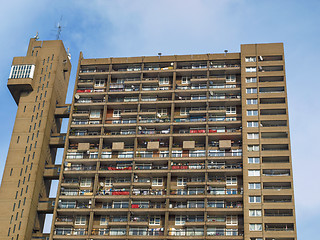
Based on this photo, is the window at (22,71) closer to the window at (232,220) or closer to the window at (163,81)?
the window at (163,81)

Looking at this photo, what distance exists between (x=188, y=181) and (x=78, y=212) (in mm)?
21196

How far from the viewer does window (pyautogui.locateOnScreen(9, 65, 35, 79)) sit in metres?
119

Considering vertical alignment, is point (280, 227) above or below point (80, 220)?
below

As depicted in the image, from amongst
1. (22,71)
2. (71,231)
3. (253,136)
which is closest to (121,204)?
(71,231)

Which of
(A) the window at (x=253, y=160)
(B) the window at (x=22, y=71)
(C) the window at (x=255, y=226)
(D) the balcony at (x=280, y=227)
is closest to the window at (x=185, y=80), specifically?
(A) the window at (x=253, y=160)

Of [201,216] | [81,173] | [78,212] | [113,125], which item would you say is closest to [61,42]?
[113,125]

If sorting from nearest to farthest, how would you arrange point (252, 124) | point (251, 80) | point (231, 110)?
point (252, 124) < point (231, 110) < point (251, 80)

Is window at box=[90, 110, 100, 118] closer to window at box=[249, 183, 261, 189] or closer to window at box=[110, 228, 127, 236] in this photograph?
window at box=[110, 228, 127, 236]

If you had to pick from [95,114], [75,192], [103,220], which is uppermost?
[95,114]

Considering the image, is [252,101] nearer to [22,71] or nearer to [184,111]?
[184,111]

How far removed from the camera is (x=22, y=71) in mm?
119812

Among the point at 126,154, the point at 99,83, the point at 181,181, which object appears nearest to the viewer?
the point at 181,181

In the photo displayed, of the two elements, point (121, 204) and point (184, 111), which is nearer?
point (121, 204)

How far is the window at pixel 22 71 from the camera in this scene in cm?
11894
